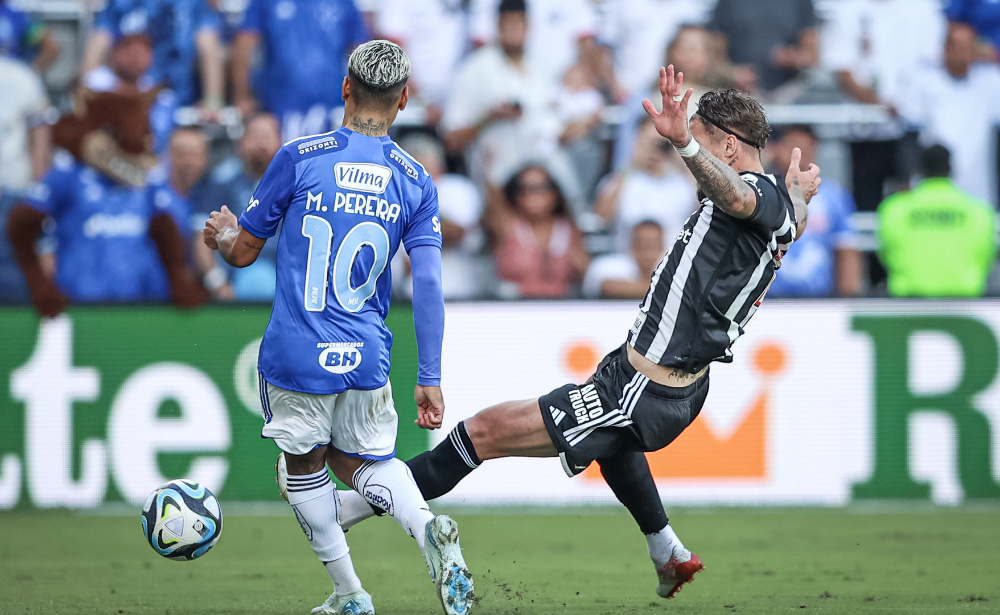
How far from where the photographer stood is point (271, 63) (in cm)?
1098

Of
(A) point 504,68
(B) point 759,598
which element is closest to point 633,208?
(A) point 504,68

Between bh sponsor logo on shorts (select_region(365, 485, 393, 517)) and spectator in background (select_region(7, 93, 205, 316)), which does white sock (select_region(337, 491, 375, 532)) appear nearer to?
bh sponsor logo on shorts (select_region(365, 485, 393, 517))

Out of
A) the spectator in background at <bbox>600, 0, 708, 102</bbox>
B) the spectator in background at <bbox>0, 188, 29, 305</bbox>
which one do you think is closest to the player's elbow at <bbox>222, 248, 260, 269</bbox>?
the spectator in background at <bbox>0, 188, 29, 305</bbox>

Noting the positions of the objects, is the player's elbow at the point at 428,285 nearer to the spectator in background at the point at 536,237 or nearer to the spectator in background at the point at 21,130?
the spectator in background at the point at 536,237

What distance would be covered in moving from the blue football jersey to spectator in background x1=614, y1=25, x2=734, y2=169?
5.99 m

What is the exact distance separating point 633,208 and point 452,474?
5636 mm

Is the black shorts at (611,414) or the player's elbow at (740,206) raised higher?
the player's elbow at (740,206)

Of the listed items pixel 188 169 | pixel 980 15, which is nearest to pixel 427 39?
pixel 188 169

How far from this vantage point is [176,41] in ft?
36.4

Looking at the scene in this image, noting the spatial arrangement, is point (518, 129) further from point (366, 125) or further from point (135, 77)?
point (366, 125)

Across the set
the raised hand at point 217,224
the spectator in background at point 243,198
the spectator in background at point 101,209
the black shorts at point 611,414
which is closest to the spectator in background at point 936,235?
the spectator in background at point 243,198

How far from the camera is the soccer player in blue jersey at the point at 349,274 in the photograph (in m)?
4.91

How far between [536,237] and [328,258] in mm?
5878

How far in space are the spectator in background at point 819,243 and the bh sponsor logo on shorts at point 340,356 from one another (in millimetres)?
5883
